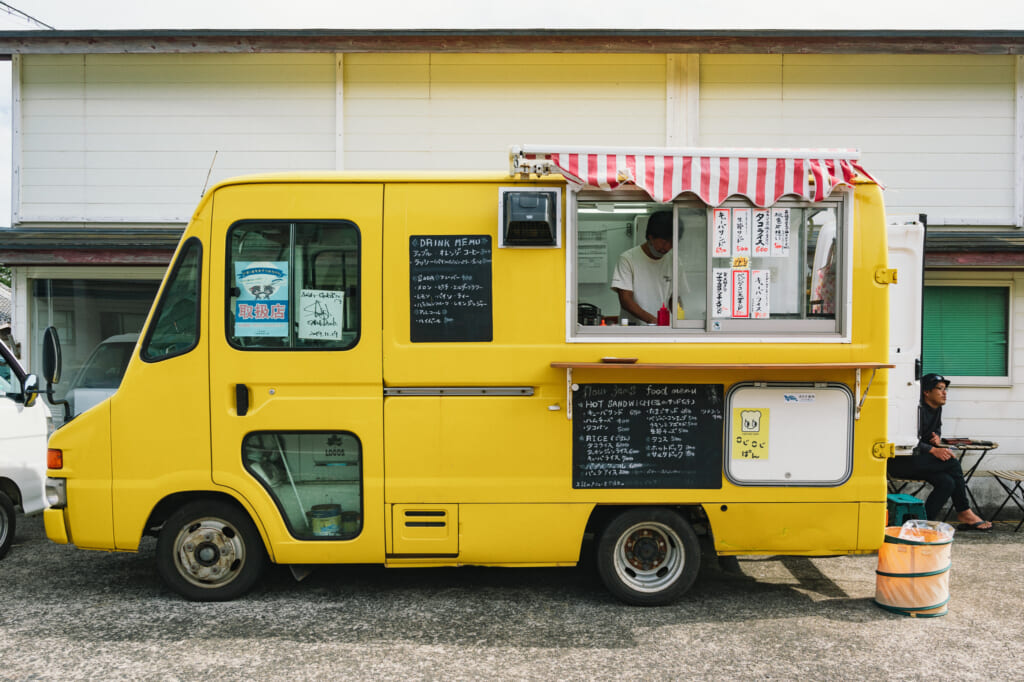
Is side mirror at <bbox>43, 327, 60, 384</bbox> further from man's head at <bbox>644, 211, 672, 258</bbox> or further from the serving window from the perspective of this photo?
man's head at <bbox>644, 211, 672, 258</bbox>

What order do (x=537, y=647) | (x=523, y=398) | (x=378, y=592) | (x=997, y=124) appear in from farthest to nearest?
(x=997, y=124) < (x=378, y=592) < (x=523, y=398) < (x=537, y=647)

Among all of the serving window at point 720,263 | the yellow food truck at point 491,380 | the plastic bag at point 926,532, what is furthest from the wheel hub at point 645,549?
the plastic bag at point 926,532

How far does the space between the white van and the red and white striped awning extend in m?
4.76

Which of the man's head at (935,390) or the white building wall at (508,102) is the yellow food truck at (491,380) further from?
the white building wall at (508,102)

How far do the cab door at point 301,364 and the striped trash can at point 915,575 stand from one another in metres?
3.32

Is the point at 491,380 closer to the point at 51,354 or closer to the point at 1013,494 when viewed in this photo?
the point at 51,354

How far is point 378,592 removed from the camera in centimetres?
545

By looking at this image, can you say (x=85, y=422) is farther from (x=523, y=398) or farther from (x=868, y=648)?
(x=868, y=648)

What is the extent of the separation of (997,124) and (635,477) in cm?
691

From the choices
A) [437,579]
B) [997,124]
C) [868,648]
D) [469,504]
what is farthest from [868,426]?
[997,124]

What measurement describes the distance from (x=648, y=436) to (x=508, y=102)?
17.3 ft

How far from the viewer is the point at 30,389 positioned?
6.40 m

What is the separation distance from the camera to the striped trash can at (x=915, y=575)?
5.00 meters

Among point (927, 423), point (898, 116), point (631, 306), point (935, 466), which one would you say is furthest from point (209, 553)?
point (898, 116)
